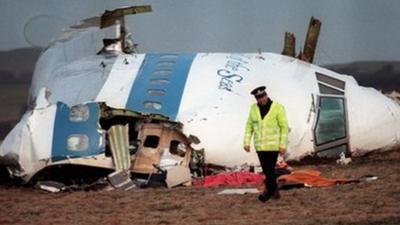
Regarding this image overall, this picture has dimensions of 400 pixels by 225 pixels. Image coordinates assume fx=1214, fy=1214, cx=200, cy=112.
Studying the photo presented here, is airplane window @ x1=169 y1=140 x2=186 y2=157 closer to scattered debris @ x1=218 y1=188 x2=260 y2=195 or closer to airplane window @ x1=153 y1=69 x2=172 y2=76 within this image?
airplane window @ x1=153 y1=69 x2=172 y2=76

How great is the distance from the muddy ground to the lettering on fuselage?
2.72m

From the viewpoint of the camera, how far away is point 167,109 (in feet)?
70.1

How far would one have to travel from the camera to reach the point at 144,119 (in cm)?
2134

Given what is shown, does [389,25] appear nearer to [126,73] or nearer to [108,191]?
[126,73]

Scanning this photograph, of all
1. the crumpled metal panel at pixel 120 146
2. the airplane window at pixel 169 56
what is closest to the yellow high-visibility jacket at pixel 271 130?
the crumpled metal panel at pixel 120 146

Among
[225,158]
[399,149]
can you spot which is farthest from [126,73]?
[399,149]

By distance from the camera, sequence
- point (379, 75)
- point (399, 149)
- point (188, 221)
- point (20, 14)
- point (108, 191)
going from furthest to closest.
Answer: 1. point (379, 75)
2. point (20, 14)
3. point (399, 149)
4. point (108, 191)
5. point (188, 221)

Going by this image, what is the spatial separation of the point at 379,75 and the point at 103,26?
905 cm

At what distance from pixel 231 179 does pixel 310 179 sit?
5.02 ft

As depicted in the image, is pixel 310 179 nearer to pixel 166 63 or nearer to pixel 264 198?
pixel 264 198

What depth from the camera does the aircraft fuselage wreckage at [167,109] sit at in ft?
68.7

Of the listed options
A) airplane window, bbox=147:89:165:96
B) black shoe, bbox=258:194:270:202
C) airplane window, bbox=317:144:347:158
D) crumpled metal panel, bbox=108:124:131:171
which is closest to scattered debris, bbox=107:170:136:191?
crumpled metal panel, bbox=108:124:131:171

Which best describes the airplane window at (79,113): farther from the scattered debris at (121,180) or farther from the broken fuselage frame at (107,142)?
the scattered debris at (121,180)

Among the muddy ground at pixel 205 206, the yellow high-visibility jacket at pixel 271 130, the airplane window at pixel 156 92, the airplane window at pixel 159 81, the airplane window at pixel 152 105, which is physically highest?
the airplane window at pixel 159 81
